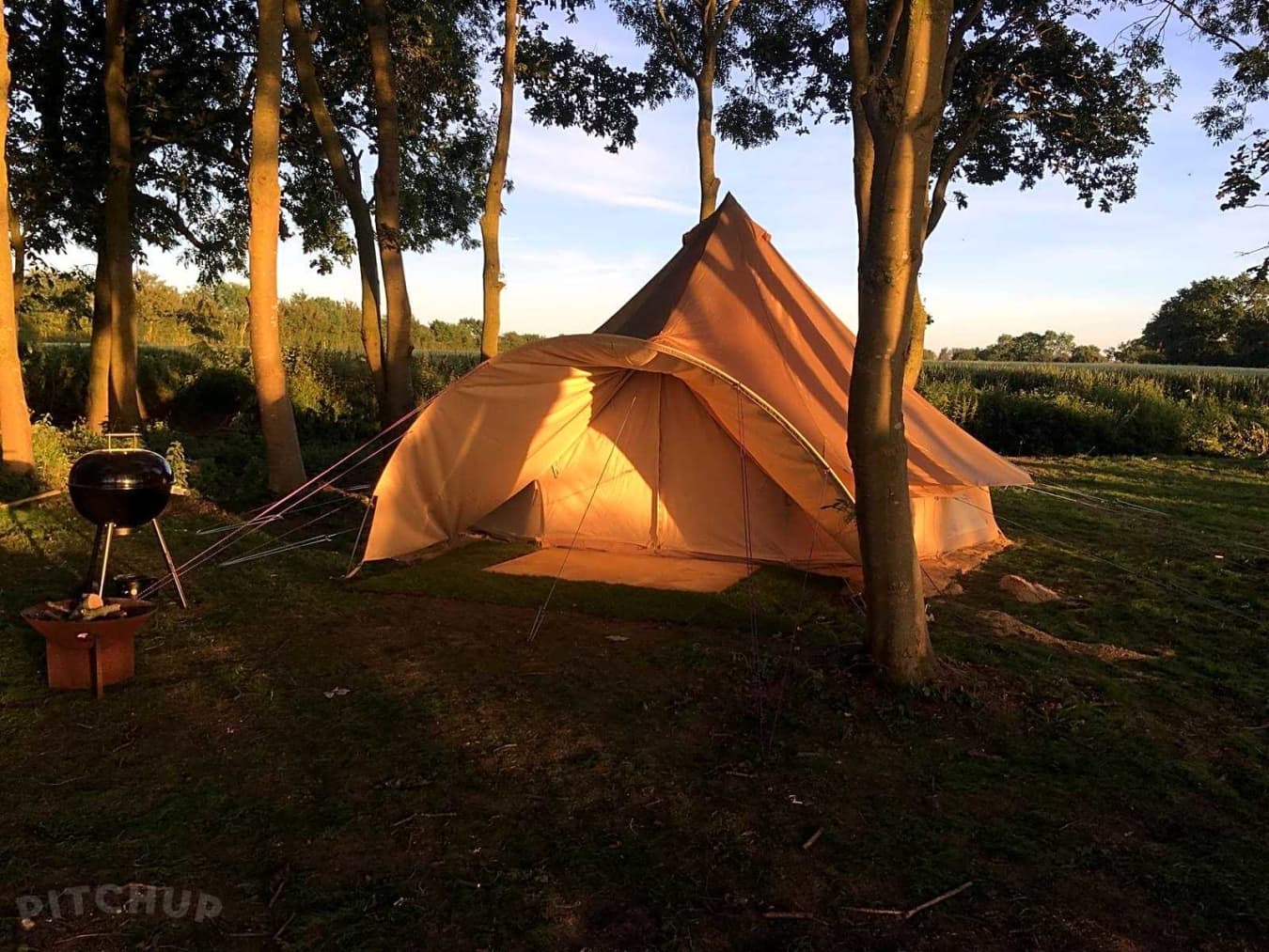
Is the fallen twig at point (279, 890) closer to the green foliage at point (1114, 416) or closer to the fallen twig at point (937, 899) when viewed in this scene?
the fallen twig at point (937, 899)

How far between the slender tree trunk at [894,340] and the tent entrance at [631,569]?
84.1 inches

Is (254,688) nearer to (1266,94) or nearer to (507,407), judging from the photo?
(507,407)

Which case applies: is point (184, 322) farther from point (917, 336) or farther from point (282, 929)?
point (282, 929)

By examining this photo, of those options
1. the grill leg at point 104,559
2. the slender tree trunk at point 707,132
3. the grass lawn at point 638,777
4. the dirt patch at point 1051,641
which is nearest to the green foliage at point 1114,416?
the slender tree trunk at point 707,132

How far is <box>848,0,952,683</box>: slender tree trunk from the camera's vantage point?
3590 millimetres

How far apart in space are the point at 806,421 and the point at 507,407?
7.69 feet

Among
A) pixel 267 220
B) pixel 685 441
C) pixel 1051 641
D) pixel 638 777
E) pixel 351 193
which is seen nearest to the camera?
pixel 638 777

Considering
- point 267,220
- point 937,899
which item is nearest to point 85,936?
point 937,899

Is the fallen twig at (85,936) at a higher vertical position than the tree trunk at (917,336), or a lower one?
lower

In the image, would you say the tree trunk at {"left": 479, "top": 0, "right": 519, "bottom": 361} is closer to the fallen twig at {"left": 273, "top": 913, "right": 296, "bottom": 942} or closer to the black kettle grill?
the black kettle grill

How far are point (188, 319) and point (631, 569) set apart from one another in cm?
1284

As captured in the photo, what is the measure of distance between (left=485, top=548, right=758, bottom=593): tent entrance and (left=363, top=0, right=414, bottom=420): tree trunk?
402 centimetres

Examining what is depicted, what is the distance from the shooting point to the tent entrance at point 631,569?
6.11 meters

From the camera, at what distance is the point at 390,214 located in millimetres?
9727
